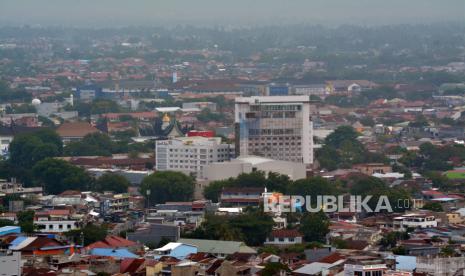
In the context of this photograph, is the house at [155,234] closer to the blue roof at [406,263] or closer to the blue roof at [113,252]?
the blue roof at [113,252]

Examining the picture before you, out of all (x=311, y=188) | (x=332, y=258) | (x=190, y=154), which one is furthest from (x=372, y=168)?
(x=332, y=258)

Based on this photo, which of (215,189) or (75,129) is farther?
(75,129)

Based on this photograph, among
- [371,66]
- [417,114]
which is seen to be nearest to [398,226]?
[417,114]

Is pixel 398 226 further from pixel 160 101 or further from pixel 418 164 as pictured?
pixel 160 101

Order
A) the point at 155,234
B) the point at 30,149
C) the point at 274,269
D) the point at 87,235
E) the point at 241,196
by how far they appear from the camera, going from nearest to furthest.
A: the point at 274,269, the point at 87,235, the point at 155,234, the point at 241,196, the point at 30,149

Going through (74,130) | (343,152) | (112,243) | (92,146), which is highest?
(74,130)

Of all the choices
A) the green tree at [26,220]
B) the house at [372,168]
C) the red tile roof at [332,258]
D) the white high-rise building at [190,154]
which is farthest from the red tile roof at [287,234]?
the house at [372,168]

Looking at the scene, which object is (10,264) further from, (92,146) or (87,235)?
(92,146)
